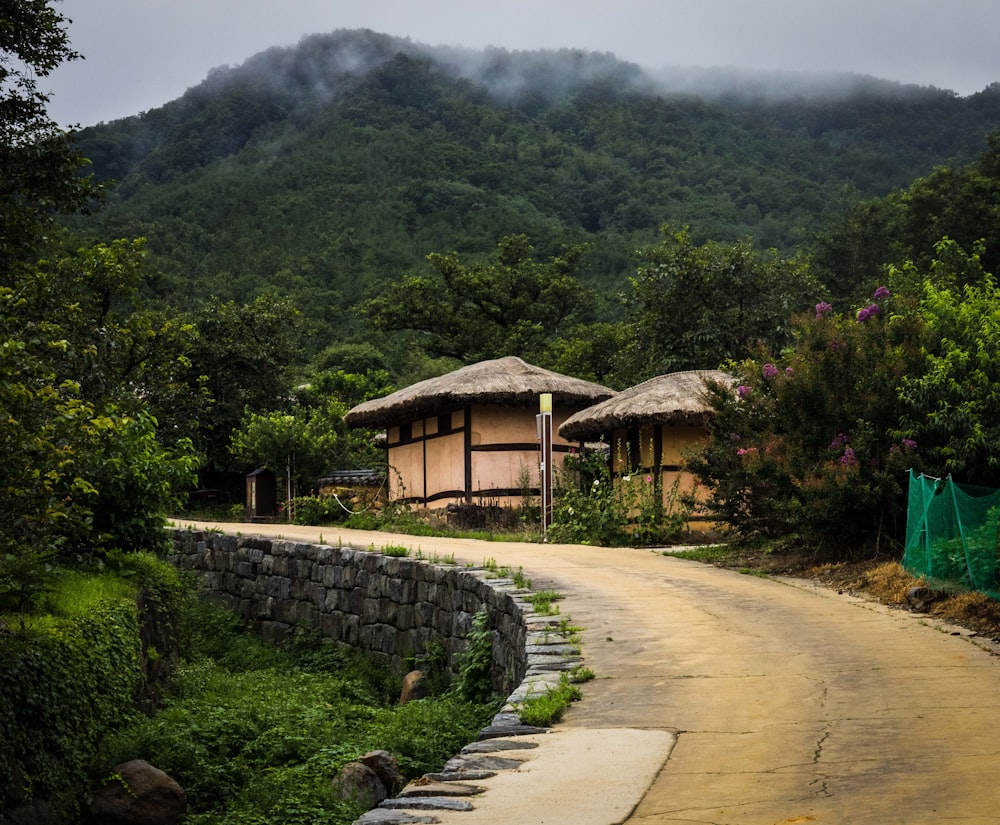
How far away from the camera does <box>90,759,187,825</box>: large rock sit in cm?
806

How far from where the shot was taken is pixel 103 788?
8195mm

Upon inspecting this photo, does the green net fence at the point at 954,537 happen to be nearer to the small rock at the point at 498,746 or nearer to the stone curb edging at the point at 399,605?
the stone curb edging at the point at 399,605

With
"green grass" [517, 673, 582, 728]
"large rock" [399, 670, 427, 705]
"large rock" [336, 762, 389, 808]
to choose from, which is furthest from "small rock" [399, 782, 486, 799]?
"large rock" [399, 670, 427, 705]

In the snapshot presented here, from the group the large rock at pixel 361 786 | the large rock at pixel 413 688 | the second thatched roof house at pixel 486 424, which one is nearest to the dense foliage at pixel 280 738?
the large rock at pixel 361 786

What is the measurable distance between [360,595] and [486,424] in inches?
379

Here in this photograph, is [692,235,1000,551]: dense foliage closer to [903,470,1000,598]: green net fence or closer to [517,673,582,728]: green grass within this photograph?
[903,470,1000,598]: green net fence

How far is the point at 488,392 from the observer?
76.2 ft

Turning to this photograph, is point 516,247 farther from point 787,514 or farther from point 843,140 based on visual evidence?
point 843,140

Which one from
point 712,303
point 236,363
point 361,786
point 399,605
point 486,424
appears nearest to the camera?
point 361,786

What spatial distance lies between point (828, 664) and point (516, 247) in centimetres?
3457

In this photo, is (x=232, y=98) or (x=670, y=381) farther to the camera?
(x=232, y=98)

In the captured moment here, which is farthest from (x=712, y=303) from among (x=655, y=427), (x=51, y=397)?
(x=51, y=397)

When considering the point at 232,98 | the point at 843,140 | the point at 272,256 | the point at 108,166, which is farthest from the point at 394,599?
the point at 232,98

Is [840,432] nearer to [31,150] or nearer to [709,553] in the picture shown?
[709,553]
